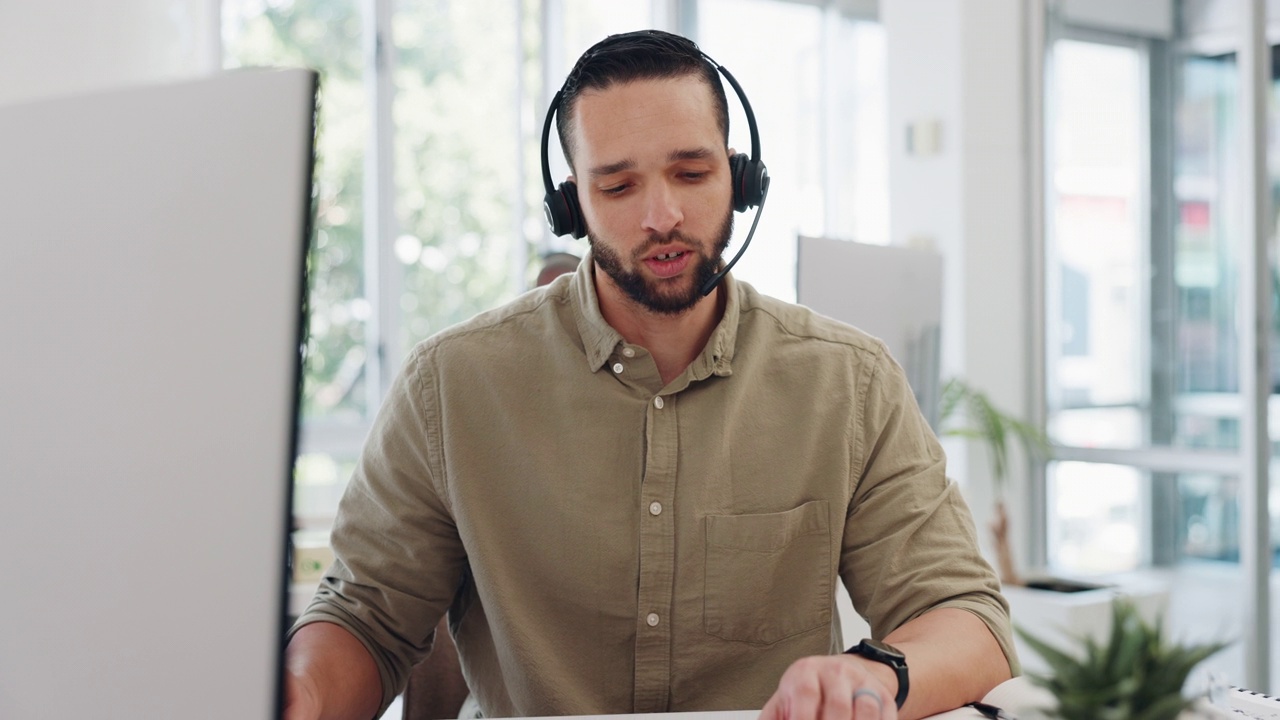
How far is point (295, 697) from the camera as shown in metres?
0.98

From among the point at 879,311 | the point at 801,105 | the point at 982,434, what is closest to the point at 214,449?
the point at 879,311

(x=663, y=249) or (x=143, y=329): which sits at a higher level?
(x=663, y=249)

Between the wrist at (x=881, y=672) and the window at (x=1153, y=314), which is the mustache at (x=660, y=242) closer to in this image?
the wrist at (x=881, y=672)

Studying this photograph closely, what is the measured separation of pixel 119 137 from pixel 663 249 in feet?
2.50

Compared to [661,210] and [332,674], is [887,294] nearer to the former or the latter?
[661,210]

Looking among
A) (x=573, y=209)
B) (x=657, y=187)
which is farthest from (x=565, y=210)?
(x=657, y=187)

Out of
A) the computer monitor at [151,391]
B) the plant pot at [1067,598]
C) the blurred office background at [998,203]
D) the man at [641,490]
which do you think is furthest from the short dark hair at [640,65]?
the blurred office background at [998,203]

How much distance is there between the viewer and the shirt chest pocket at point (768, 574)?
124cm

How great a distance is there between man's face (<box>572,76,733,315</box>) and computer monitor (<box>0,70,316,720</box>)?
29.2 inches

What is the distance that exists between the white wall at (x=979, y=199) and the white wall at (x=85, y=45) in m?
2.50

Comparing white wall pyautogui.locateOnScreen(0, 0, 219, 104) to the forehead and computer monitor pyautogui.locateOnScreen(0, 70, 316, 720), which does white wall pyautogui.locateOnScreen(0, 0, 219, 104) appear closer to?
the forehead

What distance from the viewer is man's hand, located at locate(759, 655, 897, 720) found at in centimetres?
84

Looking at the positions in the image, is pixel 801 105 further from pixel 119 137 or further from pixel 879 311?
pixel 119 137

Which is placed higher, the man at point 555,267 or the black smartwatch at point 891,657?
the man at point 555,267
